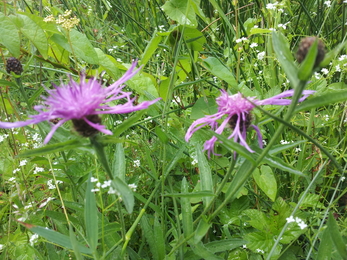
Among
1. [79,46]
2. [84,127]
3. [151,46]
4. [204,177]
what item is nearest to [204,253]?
[204,177]

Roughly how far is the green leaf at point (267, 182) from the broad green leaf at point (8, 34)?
77 cm

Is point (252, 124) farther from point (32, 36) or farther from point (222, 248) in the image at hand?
point (32, 36)

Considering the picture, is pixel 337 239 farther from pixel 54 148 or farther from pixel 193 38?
pixel 193 38

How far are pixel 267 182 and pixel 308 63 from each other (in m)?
0.55

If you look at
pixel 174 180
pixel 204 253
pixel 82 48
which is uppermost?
pixel 82 48

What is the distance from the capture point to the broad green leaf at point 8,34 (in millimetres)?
813

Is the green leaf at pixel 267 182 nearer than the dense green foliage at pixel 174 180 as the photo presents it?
No

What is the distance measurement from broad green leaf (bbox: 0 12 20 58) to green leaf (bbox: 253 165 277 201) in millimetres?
766

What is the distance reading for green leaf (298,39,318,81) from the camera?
417mm

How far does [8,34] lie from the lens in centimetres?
82

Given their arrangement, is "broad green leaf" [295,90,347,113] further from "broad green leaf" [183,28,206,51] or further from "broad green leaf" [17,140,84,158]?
"broad green leaf" [183,28,206,51]

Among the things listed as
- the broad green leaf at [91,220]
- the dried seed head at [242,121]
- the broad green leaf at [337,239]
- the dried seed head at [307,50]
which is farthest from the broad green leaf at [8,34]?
the broad green leaf at [337,239]

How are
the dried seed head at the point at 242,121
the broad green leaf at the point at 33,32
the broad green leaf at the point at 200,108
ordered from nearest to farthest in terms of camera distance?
the dried seed head at the point at 242,121, the broad green leaf at the point at 33,32, the broad green leaf at the point at 200,108

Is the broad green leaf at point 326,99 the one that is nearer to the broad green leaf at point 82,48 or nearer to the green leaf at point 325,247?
the green leaf at point 325,247
